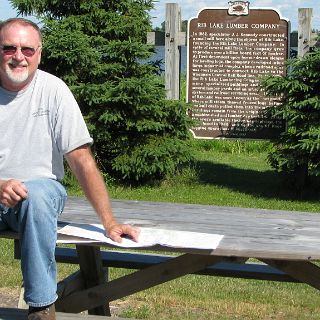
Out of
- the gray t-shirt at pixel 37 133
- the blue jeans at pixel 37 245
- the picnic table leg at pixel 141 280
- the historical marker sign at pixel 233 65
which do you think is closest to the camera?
the blue jeans at pixel 37 245

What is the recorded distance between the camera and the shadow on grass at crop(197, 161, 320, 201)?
32.3 feet

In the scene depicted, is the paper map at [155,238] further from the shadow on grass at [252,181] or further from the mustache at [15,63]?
the shadow on grass at [252,181]

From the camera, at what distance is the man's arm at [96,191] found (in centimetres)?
343

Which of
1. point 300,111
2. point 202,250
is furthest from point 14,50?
point 300,111

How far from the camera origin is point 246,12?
11.1 meters

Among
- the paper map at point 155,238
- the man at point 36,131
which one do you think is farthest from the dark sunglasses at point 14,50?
the paper map at point 155,238

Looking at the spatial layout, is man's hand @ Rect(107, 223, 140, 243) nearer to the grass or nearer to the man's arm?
the man's arm

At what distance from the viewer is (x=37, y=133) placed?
3551 millimetres

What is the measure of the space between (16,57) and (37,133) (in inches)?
13.9

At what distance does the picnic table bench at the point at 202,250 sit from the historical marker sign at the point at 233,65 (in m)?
6.61

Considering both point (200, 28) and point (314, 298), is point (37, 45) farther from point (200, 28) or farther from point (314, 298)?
point (200, 28)

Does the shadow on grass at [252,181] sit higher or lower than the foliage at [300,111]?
lower

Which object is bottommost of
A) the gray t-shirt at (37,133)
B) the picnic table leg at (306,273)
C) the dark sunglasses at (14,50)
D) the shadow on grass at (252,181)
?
the shadow on grass at (252,181)

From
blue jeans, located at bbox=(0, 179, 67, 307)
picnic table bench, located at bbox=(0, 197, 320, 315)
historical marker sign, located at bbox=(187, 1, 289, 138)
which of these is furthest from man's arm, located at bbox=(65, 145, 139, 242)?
historical marker sign, located at bbox=(187, 1, 289, 138)
